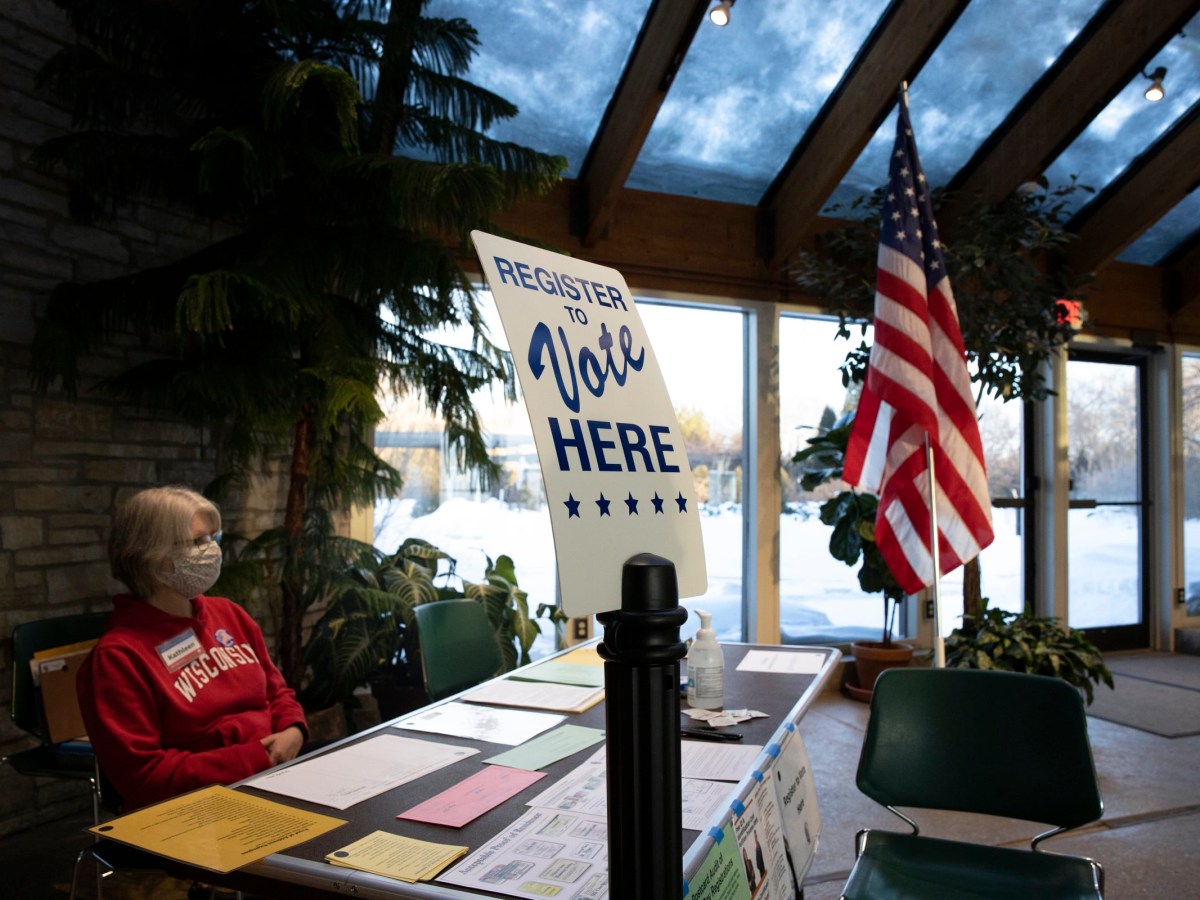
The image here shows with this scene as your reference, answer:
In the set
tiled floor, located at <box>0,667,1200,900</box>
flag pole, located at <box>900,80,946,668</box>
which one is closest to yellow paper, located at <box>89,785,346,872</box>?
tiled floor, located at <box>0,667,1200,900</box>

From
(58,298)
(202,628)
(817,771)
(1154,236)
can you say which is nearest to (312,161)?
(58,298)

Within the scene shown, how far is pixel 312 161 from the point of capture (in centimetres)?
293

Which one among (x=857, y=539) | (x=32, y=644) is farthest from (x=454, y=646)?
(x=857, y=539)

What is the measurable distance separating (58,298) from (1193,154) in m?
5.61

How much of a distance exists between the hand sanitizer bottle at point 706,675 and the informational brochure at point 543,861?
71 cm

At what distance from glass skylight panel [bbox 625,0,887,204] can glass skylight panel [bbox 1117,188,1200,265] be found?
2749 millimetres

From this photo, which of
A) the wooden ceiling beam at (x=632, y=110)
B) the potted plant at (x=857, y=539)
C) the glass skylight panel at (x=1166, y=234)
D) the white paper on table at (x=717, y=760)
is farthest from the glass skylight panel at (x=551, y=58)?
the glass skylight panel at (x=1166, y=234)

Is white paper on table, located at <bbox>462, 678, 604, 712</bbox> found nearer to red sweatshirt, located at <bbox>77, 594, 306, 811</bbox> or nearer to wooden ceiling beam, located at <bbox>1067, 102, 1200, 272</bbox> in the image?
red sweatshirt, located at <bbox>77, 594, 306, 811</bbox>

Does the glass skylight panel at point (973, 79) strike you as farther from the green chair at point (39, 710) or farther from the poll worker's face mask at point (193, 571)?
the green chair at point (39, 710)

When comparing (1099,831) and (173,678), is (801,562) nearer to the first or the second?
(1099,831)

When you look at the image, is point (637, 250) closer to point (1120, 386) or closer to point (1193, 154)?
point (1193, 154)

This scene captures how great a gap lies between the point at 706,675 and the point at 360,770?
2.64 ft

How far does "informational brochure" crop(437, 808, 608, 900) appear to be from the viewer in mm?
1135

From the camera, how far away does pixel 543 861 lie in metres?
1.21
